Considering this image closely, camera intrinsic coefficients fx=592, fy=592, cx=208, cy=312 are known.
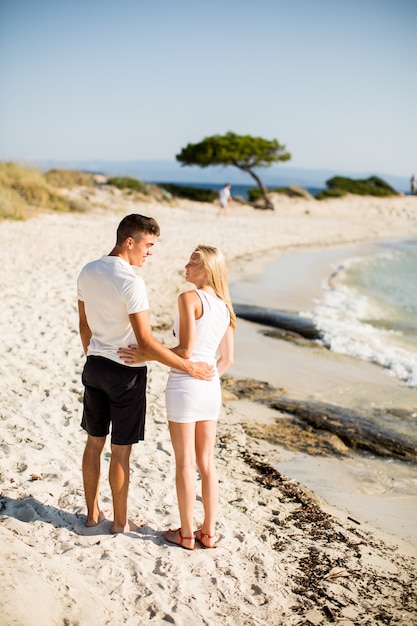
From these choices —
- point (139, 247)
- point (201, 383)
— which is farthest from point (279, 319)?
point (139, 247)

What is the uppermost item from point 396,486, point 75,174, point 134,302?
point 75,174

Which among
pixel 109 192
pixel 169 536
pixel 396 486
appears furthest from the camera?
pixel 109 192

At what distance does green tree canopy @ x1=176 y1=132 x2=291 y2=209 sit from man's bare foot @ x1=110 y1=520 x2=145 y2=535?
32002mm

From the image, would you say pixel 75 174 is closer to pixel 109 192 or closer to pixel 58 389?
pixel 109 192

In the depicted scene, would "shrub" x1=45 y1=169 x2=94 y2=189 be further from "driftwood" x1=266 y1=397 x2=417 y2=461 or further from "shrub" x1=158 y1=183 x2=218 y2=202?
"driftwood" x1=266 y1=397 x2=417 y2=461

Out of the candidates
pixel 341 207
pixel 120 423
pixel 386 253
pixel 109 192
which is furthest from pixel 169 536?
pixel 341 207

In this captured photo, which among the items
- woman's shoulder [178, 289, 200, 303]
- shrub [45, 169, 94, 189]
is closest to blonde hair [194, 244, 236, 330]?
woman's shoulder [178, 289, 200, 303]

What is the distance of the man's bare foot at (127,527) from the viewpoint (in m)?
3.70

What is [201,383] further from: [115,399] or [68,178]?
[68,178]

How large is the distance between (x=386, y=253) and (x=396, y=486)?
19.9 metres

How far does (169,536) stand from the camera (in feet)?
12.2

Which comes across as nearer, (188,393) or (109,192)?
(188,393)

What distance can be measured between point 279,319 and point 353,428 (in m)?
4.75

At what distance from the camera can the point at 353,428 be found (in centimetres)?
607
